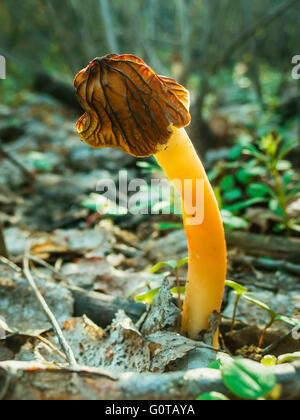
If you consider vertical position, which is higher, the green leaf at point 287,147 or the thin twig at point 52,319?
the green leaf at point 287,147

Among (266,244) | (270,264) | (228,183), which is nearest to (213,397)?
(270,264)

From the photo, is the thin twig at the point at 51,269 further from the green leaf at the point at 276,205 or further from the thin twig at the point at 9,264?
the green leaf at the point at 276,205

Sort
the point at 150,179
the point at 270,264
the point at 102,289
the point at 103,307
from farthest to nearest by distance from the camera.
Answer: the point at 150,179 < the point at 270,264 < the point at 102,289 < the point at 103,307

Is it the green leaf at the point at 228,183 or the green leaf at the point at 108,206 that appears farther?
the green leaf at the point at 228,183

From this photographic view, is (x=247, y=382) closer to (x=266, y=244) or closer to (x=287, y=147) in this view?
(x=266, y=244)

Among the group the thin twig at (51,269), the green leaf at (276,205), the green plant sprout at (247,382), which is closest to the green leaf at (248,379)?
the green plant sprout at (247,382)

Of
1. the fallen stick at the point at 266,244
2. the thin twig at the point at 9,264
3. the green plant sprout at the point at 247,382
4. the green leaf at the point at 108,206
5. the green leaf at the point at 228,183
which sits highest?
the green leaf at the point at 228,183
